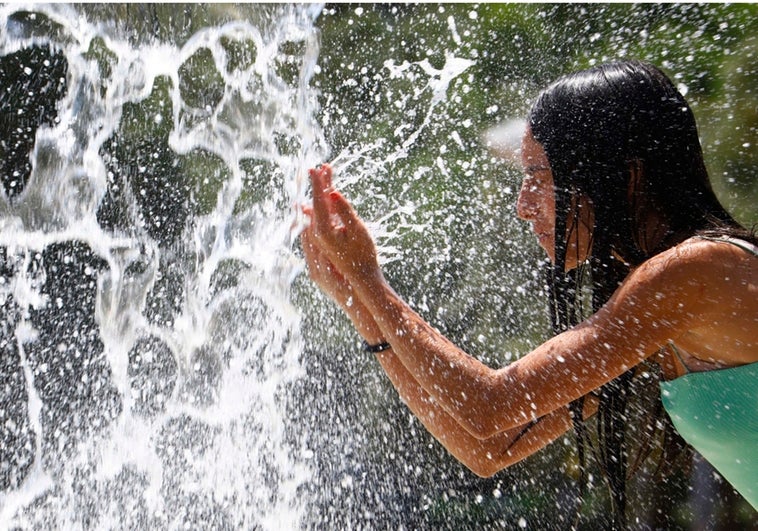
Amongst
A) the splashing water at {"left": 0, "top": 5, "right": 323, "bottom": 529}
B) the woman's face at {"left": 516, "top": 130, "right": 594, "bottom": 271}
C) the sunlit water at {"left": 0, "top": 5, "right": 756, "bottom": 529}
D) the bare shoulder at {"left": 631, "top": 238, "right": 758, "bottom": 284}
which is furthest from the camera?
the sunlit water at {"left": 0, "top": 5, "right": 756, "bottom": 529}

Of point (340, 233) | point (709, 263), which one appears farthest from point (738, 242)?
point (340, 233)

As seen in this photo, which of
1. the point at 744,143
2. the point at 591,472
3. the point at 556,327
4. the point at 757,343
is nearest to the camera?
the point at 757,343

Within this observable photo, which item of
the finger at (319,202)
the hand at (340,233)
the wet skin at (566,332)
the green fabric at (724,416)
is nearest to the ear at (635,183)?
the wet skin at (566,332)

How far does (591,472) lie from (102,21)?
4898mm

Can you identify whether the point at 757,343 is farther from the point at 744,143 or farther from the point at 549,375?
the point at 744,143

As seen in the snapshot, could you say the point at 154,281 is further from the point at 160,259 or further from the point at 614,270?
the point at 614,270

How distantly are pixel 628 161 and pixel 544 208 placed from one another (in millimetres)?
211

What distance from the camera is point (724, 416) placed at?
1511 millimetres

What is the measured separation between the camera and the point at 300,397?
5.00 metres

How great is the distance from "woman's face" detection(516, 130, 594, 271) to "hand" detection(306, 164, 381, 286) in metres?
0.38

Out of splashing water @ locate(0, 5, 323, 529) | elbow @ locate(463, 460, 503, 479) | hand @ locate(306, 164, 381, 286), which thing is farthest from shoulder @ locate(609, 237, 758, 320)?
splashing water @ locate(0, 5, 323, 529)

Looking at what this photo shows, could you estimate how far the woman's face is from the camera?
1.69 meters

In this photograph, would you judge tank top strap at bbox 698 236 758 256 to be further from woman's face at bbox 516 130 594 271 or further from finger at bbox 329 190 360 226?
finger at bbox 329 190 360 226

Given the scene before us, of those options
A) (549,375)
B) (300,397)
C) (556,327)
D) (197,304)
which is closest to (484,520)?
(300,397)
